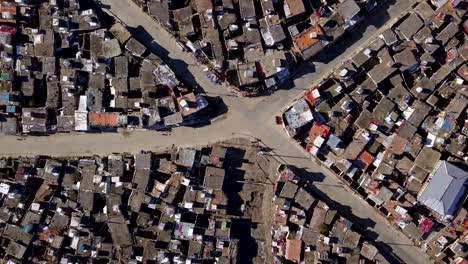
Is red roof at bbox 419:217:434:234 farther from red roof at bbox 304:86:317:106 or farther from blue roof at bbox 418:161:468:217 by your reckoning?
red roof at bbox 304:86:317:106

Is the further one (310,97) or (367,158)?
(367,158)

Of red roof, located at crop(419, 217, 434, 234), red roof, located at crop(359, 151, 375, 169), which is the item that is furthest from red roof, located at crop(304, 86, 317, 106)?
red roof, located at crop(419, 217, 434, 234)

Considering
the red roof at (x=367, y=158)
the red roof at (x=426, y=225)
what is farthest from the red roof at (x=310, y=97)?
the red roof at (x=426, y=225)

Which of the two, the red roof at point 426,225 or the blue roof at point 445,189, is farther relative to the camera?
the red roof at point 426,225

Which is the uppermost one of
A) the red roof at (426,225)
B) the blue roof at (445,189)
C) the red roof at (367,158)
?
the red roof at (367,158)

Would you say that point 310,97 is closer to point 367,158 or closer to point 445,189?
point 367,158

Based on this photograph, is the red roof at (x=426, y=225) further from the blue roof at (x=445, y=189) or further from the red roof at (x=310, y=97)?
the red roof at (x=310, y=97)

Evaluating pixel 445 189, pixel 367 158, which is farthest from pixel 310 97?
pixel 445 189

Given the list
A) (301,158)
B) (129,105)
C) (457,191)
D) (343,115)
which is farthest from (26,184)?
(457,191)
